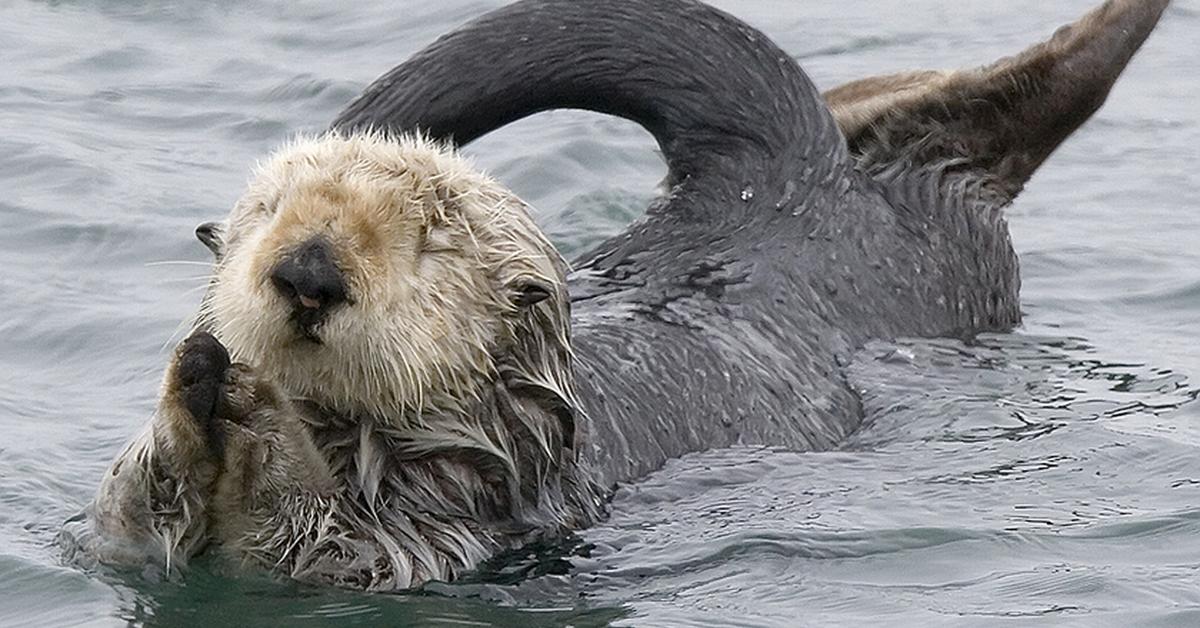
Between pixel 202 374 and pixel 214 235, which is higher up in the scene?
pixel 214 235

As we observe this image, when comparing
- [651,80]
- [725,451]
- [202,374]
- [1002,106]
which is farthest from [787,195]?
[202,374]

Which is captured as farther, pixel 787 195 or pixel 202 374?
pixel 787 195

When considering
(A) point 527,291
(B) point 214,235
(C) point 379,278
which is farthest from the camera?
(B) point 214,235

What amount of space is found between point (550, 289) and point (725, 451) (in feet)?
3.08

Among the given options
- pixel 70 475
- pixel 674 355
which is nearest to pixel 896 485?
pixel 674 355

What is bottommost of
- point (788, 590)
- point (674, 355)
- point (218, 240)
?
point (788, 590)

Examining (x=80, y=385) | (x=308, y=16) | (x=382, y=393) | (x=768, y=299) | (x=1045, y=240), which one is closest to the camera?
(x=382, y=393)

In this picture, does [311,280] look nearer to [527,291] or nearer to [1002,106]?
[527,291]

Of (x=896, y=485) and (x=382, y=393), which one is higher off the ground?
(x=382, y=393)

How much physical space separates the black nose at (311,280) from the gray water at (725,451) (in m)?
0.72

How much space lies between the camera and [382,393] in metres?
4.21

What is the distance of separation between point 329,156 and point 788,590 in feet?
4.41

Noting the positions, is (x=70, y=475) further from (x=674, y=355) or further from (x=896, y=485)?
(x=896, y=485)

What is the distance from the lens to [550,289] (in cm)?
445
